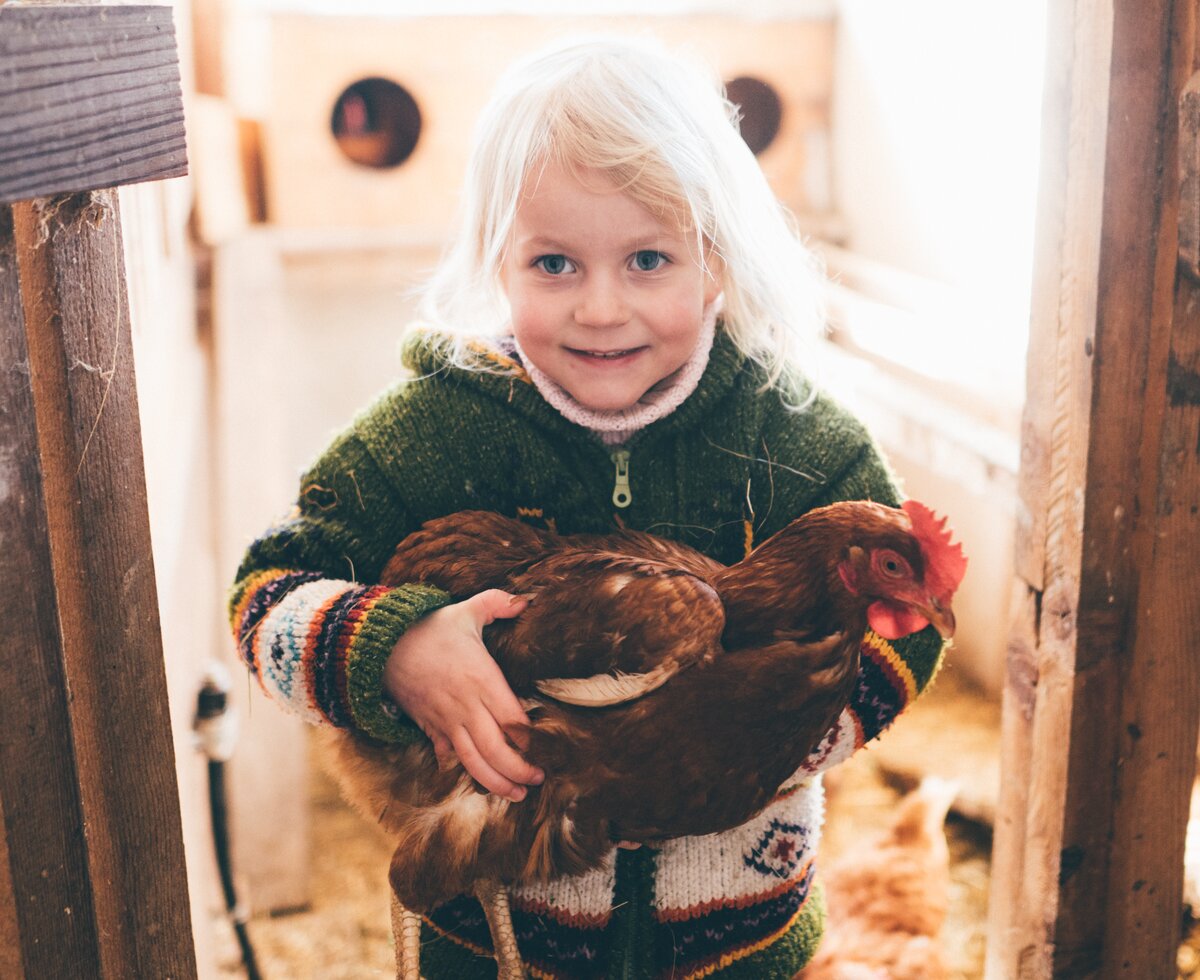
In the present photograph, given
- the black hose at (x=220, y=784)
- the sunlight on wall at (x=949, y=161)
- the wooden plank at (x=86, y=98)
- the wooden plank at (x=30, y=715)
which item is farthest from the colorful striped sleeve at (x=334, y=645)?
the sunlight on wall at (x=949, y=161)

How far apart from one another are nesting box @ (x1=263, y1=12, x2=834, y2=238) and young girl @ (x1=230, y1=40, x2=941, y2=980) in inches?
57.2

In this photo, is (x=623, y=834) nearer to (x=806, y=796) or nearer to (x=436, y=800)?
(x=436, y=800)

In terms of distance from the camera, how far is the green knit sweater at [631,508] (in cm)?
108

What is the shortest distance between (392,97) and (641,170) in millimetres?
1782

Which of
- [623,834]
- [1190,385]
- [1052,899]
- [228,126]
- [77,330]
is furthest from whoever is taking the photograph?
[228,126]

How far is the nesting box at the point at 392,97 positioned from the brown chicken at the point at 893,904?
1648 mm

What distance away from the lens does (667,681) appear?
88cm

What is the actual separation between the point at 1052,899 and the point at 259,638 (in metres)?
0.82

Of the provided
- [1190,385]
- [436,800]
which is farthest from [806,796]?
[1190,385]

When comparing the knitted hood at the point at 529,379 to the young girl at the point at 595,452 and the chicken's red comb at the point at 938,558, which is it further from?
the chicken's red comb at the point at 938,558

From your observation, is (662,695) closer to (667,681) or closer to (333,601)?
(667,681)

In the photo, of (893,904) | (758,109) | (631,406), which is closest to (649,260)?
(631,406)

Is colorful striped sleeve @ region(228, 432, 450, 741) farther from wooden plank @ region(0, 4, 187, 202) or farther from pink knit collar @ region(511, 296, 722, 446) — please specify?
wooden plank @ region(0, 4, 187, 202)

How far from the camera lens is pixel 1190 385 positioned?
104 centimetres
